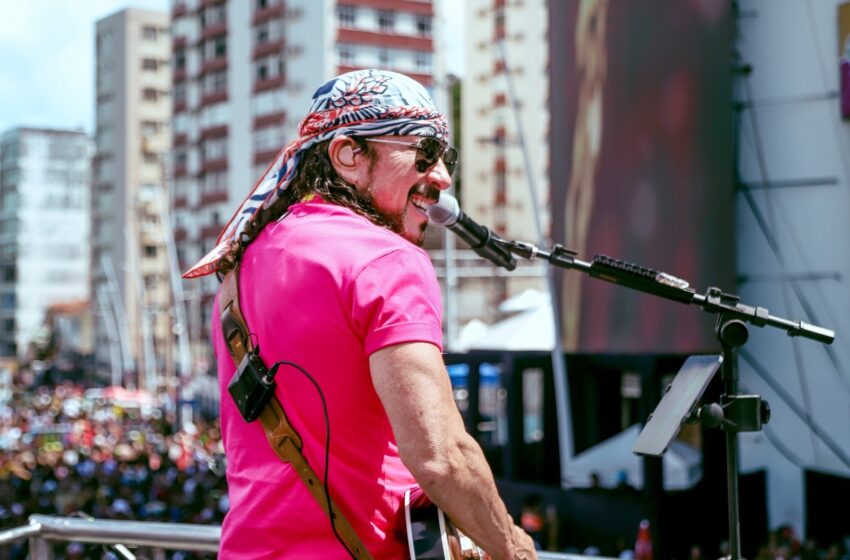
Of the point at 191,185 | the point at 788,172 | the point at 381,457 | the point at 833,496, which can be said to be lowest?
the point at 833,496

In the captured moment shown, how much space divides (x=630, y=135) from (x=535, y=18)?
Answer: 161 ft

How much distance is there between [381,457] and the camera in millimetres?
2057

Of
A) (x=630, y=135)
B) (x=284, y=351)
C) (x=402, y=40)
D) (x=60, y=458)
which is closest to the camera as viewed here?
(x=284, y=351)

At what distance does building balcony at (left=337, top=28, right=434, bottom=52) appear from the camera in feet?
194

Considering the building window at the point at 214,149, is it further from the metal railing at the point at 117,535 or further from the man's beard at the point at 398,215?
the man's beard at the point at 398,215

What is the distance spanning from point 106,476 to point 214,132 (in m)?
50.4

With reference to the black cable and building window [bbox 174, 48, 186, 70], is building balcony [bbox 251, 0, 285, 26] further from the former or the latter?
the black cable

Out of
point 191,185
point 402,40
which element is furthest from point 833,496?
point 191,185

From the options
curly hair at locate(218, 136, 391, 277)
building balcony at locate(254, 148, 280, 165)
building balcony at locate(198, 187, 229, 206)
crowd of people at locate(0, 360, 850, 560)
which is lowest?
crowd of people at locate(0, 360, 850, 560)

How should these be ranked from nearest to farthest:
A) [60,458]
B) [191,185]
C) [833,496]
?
[833,496]
[60,458]
[191,185]

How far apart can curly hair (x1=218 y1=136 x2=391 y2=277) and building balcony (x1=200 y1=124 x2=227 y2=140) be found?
64.4 m

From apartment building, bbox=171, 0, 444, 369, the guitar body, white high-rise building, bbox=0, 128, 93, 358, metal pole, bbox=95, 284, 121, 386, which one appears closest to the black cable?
the guitar body

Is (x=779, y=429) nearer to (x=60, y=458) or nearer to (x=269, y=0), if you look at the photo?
(x=60, y=458)

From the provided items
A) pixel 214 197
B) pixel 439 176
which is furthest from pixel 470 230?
pixel 214 197
